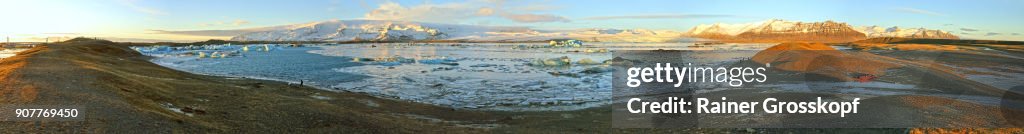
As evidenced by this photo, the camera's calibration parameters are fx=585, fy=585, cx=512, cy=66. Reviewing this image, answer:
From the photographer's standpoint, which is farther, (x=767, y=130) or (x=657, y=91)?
(x=657, y=91)

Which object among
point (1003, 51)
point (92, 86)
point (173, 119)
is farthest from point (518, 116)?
point (1003, 51)

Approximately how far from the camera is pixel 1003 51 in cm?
4506

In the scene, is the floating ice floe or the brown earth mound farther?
the floating ice floe

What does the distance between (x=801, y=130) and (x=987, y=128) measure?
8.80 ft

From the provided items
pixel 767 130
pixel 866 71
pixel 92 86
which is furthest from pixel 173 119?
pixel 866 71

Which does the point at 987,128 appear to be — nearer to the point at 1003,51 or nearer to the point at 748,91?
the point at 748,91

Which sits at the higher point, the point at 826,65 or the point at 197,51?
the point at 197,51

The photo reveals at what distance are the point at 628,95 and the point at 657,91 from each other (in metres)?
1.48

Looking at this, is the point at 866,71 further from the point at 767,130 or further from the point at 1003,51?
the point at 1003,51

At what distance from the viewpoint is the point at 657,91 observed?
60.8 ft

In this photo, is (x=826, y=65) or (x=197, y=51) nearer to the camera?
(x=826, y=65)

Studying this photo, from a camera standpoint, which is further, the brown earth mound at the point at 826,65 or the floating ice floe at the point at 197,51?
the floating ice floe at the point at 197,51

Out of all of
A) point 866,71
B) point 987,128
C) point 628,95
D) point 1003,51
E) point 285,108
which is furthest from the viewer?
point 1003,51

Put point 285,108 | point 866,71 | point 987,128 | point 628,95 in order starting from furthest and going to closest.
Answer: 1. point 866,71
2. point 628,95
3. point 285,108
4. point 987,128
